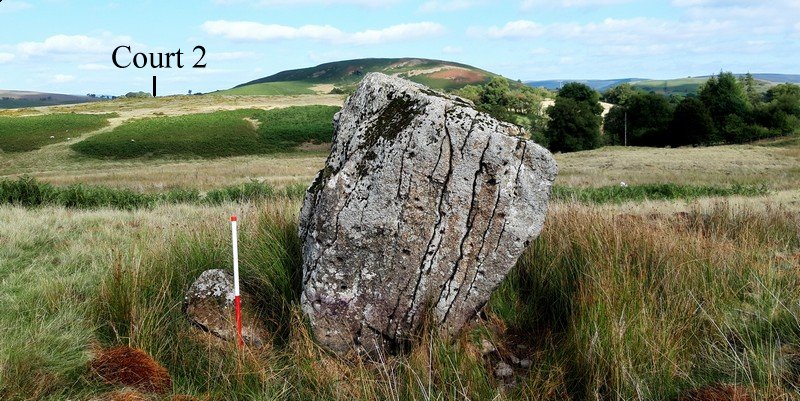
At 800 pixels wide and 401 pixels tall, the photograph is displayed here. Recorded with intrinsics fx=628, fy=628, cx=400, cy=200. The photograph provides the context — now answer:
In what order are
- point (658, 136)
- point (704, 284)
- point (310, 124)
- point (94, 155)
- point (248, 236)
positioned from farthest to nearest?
point (658, 136) < point (310, 124) < point (94, 155) < point (248, 236) < point (704, 284)

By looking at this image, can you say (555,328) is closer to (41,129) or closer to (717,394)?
(717,394)

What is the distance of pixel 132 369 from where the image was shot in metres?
4.45

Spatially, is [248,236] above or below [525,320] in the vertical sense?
above

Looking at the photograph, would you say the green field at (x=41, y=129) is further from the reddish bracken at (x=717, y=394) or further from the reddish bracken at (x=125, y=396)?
the reddish bracken at (x=717, y=394)

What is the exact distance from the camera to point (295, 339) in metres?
5.10

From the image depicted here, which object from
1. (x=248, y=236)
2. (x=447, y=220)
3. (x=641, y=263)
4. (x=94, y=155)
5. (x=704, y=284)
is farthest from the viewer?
(x=94, y=155)

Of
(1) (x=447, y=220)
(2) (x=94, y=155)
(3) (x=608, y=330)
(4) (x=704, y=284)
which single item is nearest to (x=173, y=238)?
(1) (x=447, y=220)

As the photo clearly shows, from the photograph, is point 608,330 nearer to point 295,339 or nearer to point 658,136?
point 295,339

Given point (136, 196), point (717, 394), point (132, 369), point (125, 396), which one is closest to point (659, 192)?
point (136, 196)

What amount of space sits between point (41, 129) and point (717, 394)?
3003 inches

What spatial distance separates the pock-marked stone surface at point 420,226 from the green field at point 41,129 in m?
63.6

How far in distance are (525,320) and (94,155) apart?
194 ft

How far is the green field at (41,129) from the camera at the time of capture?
60544 mm

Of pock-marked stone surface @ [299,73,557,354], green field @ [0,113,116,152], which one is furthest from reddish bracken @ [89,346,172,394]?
green field @ [0,113,116,152]
